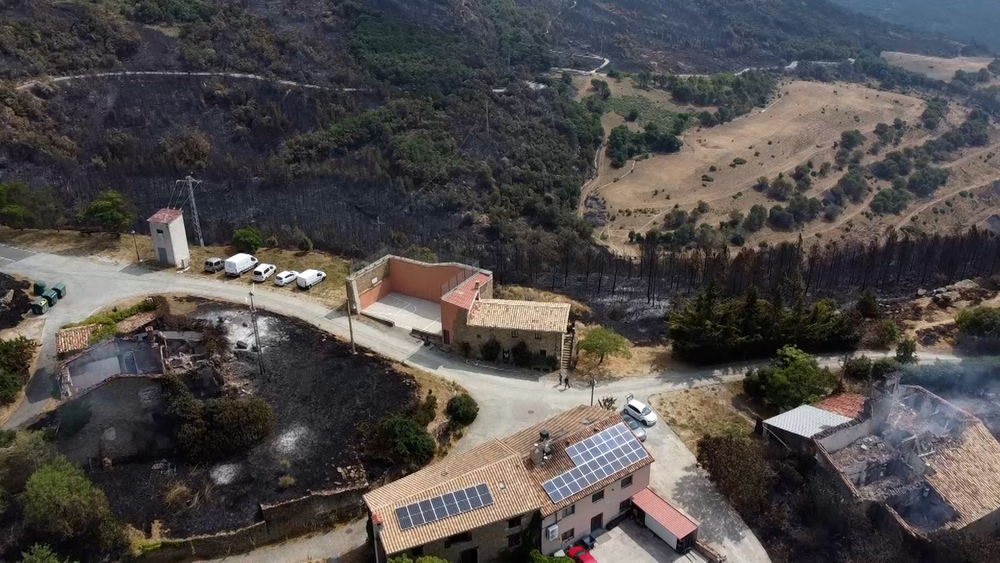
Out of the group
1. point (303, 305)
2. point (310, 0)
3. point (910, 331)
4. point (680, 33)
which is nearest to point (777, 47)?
point (680, 33)

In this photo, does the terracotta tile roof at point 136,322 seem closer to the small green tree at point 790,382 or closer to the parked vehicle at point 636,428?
the parked vehicle at point 636,428

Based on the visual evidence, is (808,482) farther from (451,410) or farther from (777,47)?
(777,47)

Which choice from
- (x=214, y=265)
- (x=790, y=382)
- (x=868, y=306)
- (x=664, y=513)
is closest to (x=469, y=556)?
(x=664, y=513)

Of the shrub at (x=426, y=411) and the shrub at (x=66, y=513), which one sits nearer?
the shrub at (x=66, y=513)

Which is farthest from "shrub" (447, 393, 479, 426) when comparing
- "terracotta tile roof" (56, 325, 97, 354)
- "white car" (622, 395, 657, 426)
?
"terracotta tile roof" (56, 325, 97, 354)

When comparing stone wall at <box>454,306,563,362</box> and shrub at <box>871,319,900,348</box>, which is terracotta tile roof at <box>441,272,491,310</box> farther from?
shrub at <box>871,319,900,348</box>

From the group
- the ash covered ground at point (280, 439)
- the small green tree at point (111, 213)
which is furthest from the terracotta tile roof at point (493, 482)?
the small green tree at point (111, 213)

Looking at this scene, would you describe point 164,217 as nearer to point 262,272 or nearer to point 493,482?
point 262,272
